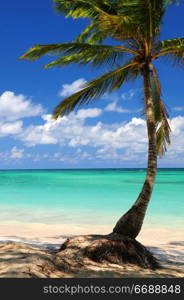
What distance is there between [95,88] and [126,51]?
98 centimetres

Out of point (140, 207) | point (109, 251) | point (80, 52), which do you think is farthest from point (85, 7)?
point (109, 251)

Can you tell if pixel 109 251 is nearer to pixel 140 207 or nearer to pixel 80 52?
pixel 140 207

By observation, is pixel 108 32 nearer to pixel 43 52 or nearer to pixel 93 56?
pixel 93 56

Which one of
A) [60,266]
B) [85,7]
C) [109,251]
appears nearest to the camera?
[60,266]

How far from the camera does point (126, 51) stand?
22.4ft

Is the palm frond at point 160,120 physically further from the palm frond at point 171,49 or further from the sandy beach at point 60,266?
the sandy beach at point 60,266

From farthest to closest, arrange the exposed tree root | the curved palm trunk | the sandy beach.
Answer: the curved palm trunk
the exposed tree root
the sandy beach

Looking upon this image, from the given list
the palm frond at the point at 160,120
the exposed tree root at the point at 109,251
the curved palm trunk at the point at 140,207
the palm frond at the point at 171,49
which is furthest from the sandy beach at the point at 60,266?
the palm frond at the point at 171,49

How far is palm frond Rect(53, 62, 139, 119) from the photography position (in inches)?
272

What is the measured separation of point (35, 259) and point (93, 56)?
4098 mm

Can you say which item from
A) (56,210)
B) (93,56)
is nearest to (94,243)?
(93,56)

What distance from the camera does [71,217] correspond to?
50.6 feet

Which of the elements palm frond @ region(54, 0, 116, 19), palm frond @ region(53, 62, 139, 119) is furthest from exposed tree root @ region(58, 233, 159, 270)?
palm frond @ region(54, 0, 116, 19)

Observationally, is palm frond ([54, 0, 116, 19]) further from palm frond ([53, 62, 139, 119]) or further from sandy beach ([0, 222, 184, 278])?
sandy beach ([0, 222, 184, 278])
